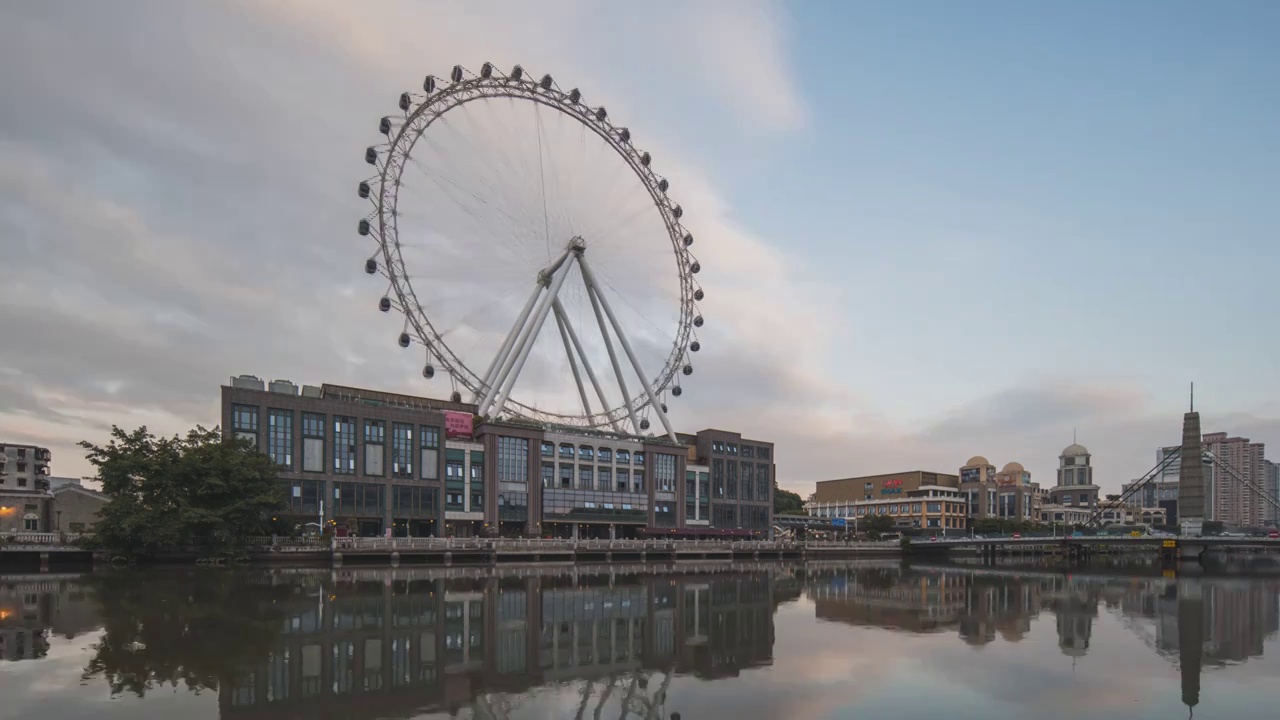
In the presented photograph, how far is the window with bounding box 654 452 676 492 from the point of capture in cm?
12056

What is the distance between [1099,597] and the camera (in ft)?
179

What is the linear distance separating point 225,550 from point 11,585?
17.4 metres

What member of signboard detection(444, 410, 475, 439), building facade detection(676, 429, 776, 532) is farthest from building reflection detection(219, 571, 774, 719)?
building facade detection(676, 429, 776, 532)

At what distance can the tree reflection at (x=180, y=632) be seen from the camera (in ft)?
74.3

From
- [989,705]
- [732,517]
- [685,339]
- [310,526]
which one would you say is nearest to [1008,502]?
[732,517]

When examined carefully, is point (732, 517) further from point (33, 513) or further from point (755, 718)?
point (755, 718)

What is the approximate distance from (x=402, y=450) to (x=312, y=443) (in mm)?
10783

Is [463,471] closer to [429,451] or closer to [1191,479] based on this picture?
[429,451]

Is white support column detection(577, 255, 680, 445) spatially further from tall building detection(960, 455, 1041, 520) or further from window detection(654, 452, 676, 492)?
tall building detection(960, 455, 1041, 520)

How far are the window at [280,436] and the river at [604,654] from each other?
116 feet

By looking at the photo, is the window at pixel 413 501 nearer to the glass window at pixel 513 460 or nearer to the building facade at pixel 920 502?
the glass window at pixel 513 460

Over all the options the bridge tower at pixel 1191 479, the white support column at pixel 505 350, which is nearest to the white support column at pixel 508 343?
the white support column at pixel 505 350

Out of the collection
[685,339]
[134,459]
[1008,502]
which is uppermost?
[685,339]

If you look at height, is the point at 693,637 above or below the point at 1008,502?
above
